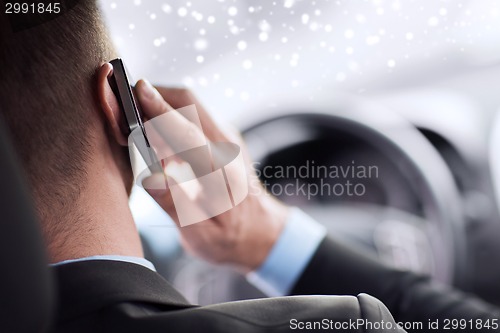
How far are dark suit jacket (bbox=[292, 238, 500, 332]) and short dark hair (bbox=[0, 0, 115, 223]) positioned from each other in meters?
0.51

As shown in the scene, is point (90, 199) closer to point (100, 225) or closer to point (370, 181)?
point (100, 225)

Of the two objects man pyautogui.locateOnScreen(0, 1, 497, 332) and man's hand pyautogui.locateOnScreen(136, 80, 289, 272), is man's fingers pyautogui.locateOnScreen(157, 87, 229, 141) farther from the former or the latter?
man pyautogui.locateOnScreen(0, 1, 497, 332)

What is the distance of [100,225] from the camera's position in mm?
650

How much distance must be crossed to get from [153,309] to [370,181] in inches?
41.1

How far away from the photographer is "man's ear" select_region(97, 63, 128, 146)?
682 mm

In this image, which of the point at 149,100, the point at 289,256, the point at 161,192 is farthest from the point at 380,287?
the point at 149,100

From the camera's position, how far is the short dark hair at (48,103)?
63cm

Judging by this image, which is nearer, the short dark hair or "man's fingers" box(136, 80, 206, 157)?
the short dark hair

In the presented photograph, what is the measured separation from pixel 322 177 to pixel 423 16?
1.65 feet

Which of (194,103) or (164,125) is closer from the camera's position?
(164,125)

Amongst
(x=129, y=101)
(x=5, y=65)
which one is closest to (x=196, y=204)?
(x=129, y=101)

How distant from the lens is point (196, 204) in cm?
99

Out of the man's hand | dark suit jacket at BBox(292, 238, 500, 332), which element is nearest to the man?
the man's hand

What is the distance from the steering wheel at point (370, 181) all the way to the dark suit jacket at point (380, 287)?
0.45 metres
